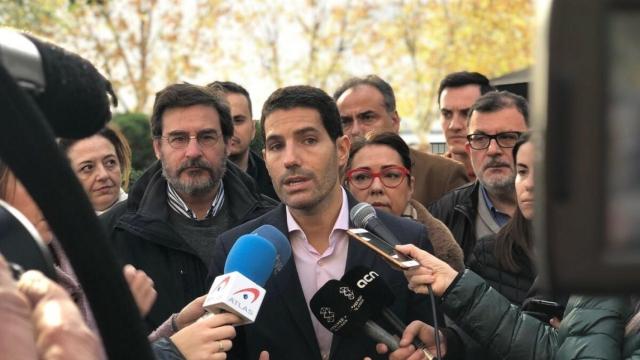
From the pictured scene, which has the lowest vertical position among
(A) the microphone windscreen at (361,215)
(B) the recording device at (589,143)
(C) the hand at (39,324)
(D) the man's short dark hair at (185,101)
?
(A) the microphone windscreen at (361,215)

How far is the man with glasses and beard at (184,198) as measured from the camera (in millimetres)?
4762

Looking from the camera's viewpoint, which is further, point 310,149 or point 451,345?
point 310,149

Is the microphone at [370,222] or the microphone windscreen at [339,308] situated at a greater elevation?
the microphone at [370,222]

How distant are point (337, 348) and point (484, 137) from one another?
1.86m

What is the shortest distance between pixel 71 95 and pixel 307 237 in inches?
124

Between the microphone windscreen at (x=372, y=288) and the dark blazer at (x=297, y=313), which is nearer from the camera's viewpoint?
the microphone windscreen at (x=372, y=288)

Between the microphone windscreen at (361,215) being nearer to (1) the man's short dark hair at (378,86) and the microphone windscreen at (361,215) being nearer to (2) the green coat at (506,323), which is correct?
(2) the green coat at (506,323)

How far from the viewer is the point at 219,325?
10.7 feet

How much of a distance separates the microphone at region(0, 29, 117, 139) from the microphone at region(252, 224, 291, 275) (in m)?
2.61

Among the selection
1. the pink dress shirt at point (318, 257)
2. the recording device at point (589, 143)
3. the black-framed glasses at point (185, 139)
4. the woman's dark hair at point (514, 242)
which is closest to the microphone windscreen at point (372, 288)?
the pink dress shirt at point (318, 257)

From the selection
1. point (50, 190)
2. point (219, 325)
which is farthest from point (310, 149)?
point (50, 190)

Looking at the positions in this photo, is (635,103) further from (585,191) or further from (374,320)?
(374,320)

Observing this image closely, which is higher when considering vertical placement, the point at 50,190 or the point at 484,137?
the point at 50,190

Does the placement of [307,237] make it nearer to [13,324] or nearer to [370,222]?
[370,222]
